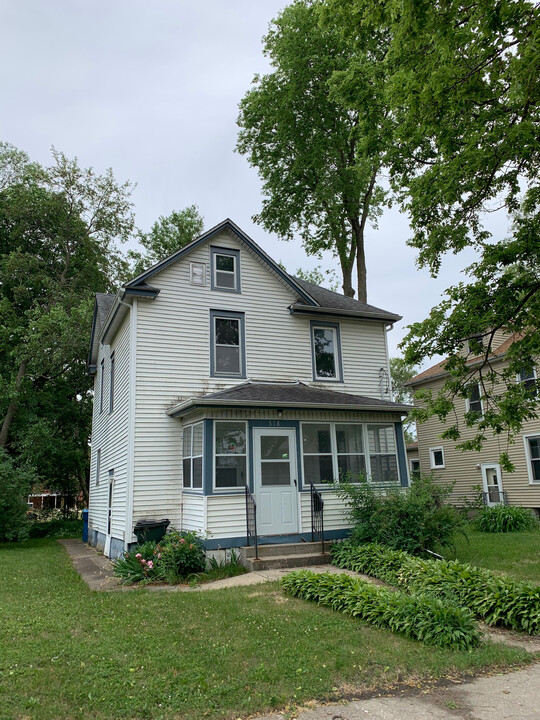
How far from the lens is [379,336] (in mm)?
15797

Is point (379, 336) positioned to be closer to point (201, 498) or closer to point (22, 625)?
point (201, 498)

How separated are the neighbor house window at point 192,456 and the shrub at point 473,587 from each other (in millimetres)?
4401

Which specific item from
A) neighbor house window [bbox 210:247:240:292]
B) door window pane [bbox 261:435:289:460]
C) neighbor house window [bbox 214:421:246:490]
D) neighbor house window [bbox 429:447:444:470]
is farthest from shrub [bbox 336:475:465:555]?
neighbor house window [bbox 429:447:444:470]

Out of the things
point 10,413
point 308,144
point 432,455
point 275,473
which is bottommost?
point 275,473

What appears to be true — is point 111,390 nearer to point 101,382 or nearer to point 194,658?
point 101,382

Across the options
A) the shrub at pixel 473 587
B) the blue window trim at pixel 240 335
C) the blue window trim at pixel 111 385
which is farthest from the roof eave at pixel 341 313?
the shrub at pixel 473 587

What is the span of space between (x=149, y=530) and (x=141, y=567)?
1.16 m

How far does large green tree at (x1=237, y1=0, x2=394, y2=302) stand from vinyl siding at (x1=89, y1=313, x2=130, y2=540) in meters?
11.0

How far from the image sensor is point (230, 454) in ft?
37.9

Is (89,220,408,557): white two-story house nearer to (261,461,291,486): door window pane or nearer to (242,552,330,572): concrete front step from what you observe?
(261,461,291,486): door window pane

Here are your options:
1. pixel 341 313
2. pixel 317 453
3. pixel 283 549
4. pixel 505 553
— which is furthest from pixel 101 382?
pixel 505 553

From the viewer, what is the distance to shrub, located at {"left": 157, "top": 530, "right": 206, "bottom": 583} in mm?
9938

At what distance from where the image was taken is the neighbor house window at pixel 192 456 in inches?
455

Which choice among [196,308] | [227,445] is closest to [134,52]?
[196,308]
